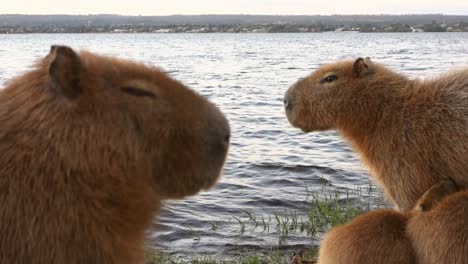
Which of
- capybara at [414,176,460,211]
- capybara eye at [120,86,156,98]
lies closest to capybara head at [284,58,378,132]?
capybara at [414,176,460,211]

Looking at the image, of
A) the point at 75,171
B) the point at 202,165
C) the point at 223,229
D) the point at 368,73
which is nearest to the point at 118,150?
the point at 75,171

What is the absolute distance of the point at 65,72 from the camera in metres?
2.13

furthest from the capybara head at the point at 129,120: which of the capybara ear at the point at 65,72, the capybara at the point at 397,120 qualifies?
the capybara at the point at 397,120

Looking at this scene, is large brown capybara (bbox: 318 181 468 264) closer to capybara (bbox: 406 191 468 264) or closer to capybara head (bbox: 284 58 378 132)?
capybara (bbox: 406 191 468 264)

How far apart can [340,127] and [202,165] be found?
271cm

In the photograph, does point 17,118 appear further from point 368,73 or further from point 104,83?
point 368,73

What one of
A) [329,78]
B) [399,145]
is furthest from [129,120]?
[329,78]

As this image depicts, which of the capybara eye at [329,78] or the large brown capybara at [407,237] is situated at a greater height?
the capybara eye at [329,78]

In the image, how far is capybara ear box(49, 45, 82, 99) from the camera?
2107 mm

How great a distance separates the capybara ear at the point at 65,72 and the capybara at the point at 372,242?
2.02m

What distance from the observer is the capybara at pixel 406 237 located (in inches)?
132

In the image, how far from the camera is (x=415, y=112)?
4.46 metres

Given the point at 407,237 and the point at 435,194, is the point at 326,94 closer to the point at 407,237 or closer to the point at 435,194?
the point at 435,194

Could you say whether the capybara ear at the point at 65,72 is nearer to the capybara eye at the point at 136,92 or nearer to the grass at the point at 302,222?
the capybara eye at the point at 136,92
